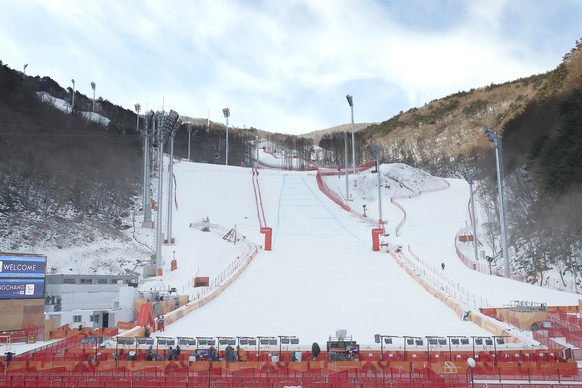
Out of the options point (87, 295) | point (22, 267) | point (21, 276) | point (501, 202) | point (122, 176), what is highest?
point (122, 176)

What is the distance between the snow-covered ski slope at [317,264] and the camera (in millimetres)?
17953

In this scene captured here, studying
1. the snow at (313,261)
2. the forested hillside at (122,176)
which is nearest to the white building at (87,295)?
the snow at (313,261)

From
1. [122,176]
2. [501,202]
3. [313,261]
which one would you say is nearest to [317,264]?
[313,261]

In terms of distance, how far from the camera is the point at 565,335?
52.4 feet

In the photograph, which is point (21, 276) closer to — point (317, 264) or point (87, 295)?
point (87, 295)

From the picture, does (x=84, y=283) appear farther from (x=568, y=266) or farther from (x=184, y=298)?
(x=568, y=266)

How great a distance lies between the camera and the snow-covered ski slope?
1795 cm

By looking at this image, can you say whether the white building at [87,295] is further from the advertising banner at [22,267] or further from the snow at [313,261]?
the advertising banner at [22,267]

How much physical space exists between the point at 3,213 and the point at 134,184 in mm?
17358

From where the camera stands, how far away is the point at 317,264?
29.6m

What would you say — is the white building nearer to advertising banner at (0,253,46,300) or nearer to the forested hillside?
advertising banner at (0,253,46,300)

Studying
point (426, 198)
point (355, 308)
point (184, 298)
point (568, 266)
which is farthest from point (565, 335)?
point (426, 198)

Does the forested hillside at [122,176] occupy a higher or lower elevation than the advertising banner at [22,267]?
higher

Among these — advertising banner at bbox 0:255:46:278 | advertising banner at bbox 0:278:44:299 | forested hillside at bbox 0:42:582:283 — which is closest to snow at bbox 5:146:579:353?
advertising banner at bbox 0:278:44:299
